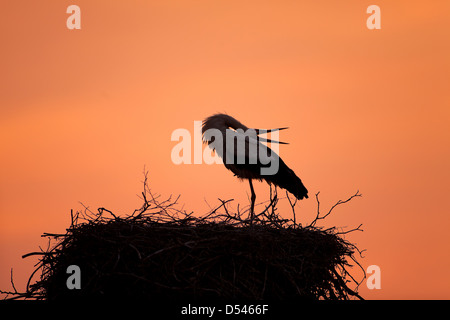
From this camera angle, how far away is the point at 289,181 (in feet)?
26.1

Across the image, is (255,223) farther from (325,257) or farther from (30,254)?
(30,254)

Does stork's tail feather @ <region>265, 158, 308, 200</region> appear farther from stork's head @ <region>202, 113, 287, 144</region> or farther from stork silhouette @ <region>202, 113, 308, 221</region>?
stork's head @ <region>202, 113, 287, 144</region>

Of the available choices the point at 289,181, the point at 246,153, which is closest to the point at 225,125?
the point at 246,153

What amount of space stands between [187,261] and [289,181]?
2.93 metres

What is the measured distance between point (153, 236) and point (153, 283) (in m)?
0.54

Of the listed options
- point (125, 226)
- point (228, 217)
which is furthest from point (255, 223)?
point (125, 226)

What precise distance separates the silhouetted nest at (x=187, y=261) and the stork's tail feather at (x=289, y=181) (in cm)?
183

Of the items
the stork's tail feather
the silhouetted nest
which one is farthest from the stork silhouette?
the silhouetted nest

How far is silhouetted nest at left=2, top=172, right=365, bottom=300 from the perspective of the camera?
5.21m

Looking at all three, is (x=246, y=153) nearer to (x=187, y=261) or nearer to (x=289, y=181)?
(x=289, y=181)

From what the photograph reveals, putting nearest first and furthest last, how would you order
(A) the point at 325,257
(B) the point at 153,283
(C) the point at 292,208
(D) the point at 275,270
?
(B) the point at 153,283
(D) the point at 275,270
(A) the point at 325,257
(C) the point at 292,208

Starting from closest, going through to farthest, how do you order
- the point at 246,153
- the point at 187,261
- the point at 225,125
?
the point at 187,261, the point at 246,153, the point at 225,125
